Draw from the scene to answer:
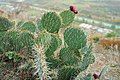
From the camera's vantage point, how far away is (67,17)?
6352 millimetres

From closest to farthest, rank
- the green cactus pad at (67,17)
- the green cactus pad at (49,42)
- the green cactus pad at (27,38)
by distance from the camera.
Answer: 1. the green cactus pad at (49,42)
2. the green cactus pad at (27,38)
3. the green cactus pad at (67,17)

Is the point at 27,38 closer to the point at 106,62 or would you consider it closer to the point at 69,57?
the point at 69,57

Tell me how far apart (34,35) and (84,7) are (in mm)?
48094

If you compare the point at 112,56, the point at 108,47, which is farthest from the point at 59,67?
the point at 108,47

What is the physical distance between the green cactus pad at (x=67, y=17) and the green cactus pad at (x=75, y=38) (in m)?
0.67

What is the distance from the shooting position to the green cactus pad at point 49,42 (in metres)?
5.30

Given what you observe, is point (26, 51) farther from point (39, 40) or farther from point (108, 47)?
point (108, 47)

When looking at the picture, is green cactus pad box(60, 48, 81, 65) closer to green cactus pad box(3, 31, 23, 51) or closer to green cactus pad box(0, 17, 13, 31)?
green cactus pad box(3, 31, 23, 51)

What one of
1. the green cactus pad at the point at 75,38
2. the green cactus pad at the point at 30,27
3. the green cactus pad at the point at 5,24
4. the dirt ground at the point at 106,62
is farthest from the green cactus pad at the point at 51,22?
the dirt ground at the point at 106,62

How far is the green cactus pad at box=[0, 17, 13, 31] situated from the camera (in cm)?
602

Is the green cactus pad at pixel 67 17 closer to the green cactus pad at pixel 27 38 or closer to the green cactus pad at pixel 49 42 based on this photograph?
Answer: the green cactus pad at pixel 49 42

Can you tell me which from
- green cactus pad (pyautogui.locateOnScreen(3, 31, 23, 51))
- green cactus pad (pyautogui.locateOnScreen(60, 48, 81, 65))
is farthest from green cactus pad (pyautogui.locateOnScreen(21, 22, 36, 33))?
green cactus pad (pyautogui.locateOnScreen(60, 48, 81, 65))

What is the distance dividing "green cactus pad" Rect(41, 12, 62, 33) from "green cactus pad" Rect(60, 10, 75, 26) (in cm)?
38

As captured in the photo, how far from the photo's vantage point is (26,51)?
5.66m
